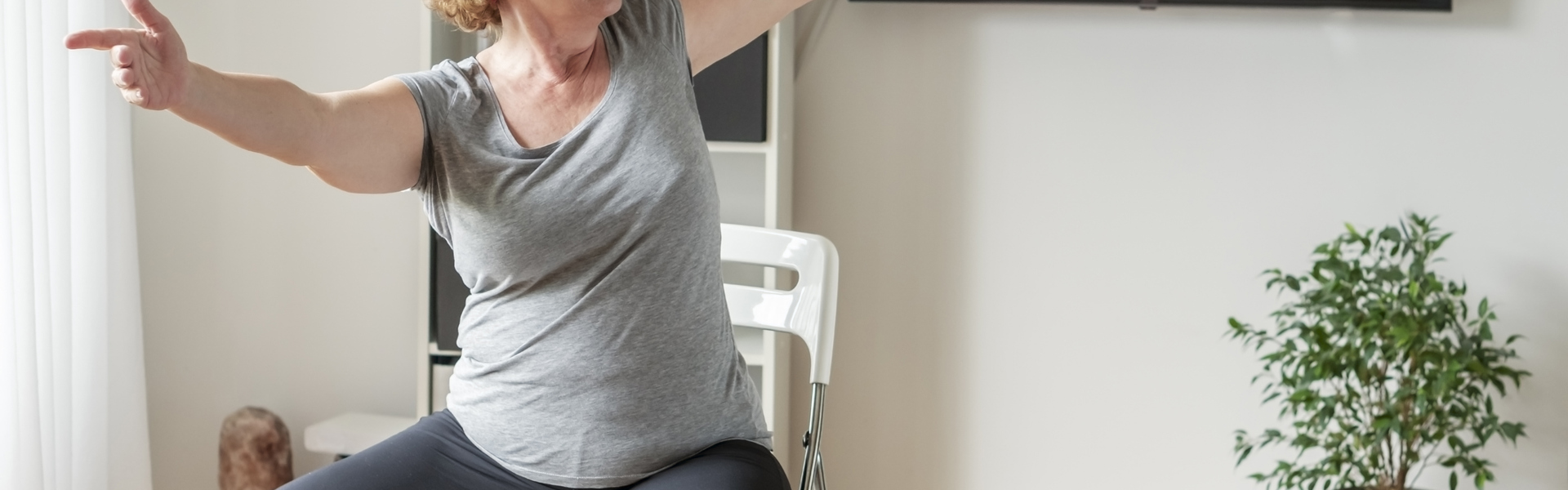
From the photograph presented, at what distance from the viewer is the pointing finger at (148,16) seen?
2.72ft

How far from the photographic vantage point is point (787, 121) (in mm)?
2117

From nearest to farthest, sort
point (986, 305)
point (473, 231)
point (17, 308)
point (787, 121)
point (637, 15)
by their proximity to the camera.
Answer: point (473, 231), point (637, 15), point (17, 308), point (787, 121), point (986, 305)

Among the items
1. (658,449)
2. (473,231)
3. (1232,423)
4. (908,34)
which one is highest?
(908,34)

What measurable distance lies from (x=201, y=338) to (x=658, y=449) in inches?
69.5

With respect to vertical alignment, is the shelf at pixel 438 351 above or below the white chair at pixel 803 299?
below

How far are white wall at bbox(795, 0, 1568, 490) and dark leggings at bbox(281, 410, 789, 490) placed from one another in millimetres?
1110

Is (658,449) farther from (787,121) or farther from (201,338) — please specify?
(201,338)

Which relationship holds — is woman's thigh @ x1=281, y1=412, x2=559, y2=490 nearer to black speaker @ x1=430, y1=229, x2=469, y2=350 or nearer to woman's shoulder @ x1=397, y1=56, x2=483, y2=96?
woman's shoulder @ x1=397, y1=56, x2=483, y2=96

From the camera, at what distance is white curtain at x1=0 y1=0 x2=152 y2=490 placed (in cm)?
181

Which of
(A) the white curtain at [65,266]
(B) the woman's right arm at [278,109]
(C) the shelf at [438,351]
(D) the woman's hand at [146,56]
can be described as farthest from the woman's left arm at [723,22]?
(A) the white curtain at [65,266]

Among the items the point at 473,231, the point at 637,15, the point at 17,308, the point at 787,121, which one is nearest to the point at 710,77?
the point at 787,121

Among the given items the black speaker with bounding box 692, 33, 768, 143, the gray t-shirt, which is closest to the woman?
the gray t-shirt

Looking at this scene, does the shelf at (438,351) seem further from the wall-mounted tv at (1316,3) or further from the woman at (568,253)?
the wall-mounted tv at (1316,3)

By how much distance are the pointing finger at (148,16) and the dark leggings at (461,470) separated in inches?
19.2
